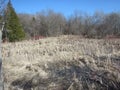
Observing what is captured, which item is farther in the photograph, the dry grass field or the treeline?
the treeline

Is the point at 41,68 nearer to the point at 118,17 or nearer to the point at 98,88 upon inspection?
the point at 98,88

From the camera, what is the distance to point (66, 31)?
4091 centimetres

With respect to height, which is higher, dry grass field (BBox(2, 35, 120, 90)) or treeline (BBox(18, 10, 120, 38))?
treeline (BBox(18, 10, 120, 38))

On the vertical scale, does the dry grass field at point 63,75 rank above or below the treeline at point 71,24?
below

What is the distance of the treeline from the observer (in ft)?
118

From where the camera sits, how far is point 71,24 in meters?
41.5

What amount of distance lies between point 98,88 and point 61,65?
7.68 feet

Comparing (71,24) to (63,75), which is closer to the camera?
(63,75)

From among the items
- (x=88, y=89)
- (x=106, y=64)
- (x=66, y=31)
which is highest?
(x=66, y=31)

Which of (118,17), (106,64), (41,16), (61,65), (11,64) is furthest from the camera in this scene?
(41,16)

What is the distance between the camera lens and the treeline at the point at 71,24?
36.0 m

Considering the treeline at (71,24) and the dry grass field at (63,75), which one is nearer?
the dry grass field at (63,75)

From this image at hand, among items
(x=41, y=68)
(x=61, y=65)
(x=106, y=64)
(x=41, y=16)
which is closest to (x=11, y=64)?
(x=41, y=68)

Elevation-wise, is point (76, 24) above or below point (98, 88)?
above
